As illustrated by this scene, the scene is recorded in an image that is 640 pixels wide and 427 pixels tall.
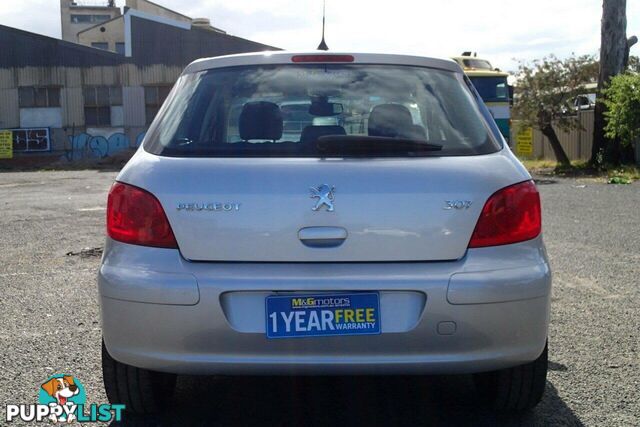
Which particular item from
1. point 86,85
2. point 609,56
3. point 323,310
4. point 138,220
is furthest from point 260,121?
point 86,85

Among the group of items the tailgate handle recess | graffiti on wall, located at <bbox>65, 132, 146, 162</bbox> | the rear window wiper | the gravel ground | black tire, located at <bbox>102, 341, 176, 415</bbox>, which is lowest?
graffiti on wall, located at <bbox>65, 132, 146, 162</bbox>

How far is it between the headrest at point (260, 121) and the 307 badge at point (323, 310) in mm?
825

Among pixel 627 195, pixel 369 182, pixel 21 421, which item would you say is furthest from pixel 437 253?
pixel 627 195

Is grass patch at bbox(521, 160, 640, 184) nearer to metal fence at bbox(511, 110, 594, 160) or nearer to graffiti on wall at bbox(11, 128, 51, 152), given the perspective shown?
metal fence at bbox(511, 110, 594, 160)

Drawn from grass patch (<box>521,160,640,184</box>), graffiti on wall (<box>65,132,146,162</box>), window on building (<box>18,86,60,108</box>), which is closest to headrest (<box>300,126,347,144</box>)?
grass patch (<box>521,160,640,184</box>)

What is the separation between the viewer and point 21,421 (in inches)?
149

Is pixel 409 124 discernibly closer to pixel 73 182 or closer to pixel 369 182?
pixel 369 182

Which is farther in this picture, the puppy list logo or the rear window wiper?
the puppy list logo

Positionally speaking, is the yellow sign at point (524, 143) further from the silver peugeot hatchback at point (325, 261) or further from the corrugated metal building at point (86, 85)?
the silver peugeot hatchback at point (325, 261)

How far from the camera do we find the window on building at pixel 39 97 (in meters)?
38.9

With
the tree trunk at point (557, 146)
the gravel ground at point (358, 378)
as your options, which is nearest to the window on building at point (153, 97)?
the tree trunk at point (557, 146)

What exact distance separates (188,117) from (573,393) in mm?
2307

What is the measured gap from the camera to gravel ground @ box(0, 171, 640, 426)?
3.87 metres

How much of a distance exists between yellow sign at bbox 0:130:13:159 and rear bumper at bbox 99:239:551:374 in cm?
3756
